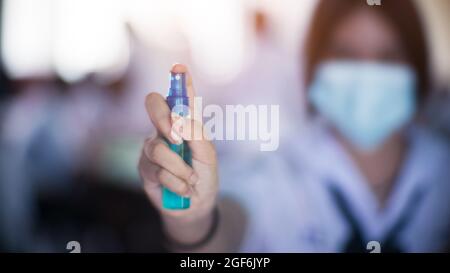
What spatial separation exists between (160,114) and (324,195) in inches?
18.5

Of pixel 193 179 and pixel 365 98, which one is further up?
pixel 365 98

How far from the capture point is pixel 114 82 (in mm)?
1620

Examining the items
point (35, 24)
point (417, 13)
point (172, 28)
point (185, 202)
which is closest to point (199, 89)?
point (172, 28)

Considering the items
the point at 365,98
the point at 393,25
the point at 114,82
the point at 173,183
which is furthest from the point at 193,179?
the point at 393,25

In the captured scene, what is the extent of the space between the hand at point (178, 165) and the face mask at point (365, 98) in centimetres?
31

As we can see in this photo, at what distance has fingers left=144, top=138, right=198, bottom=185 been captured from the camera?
5.27ft

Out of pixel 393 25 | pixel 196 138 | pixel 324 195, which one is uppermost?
pixel 393 25

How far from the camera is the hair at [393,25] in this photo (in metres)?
1.62

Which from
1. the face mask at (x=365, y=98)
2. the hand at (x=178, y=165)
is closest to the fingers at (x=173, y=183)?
the hand at (x=178, y=165)

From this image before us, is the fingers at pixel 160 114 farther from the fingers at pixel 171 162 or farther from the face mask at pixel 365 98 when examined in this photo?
the face mask at pixel 365 98

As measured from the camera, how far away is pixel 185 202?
1.63m

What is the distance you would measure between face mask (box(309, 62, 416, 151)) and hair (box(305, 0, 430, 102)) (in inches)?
1.0

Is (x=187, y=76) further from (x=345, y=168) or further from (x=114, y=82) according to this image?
(x=345, y=168)
